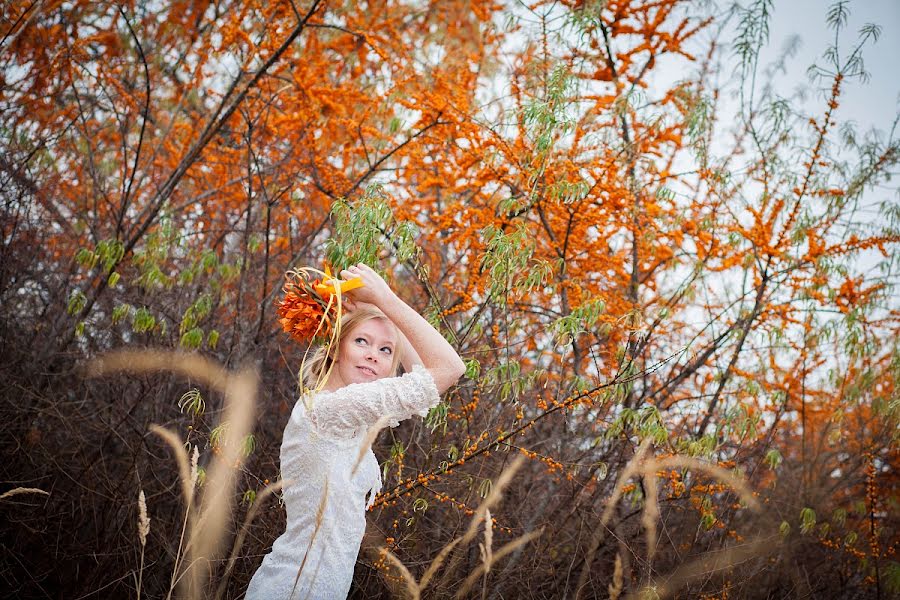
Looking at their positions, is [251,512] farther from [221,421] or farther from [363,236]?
Answer: [221,421]

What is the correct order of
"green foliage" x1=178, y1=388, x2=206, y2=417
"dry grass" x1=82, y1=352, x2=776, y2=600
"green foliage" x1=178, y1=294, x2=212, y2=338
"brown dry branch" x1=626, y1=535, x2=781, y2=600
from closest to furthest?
"dry grass" x1=82, y1=352, x2=776, y2=600 < "green foliage" x1=178, y1=388, x2=206, y2=417 < "brown dry branch" x1=626, y1=535, x2=781, y2=600 < "green foliage" x1=178, y1=294, x2=212, y2=338

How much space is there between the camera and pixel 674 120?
14.2 feet

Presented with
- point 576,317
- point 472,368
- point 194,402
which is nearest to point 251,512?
point 194,402

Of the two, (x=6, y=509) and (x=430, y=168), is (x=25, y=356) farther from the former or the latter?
(x=430, y=168)

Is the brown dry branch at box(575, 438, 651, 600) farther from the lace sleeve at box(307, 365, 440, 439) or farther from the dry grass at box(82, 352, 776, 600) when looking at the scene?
the lace sleeve at box(307, 365, 440, 439)

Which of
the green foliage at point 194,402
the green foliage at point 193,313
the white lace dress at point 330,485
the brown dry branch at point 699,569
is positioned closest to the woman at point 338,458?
the white lace dress at point 330,485

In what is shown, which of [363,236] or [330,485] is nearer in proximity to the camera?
[330,485]

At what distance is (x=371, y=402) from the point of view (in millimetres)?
1734

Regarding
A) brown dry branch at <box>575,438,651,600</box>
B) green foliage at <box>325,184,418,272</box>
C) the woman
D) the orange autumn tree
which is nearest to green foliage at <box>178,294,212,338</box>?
the orange autumn tree

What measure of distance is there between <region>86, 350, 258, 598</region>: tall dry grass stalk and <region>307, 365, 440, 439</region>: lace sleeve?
24 centimetres

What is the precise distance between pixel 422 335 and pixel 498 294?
3.86ft

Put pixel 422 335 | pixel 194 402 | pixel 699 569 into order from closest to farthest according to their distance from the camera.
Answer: pixel 422 335 → pixel 194 402 → pixel 699 569

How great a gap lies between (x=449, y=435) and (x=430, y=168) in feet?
6.50

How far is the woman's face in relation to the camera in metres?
1.99
